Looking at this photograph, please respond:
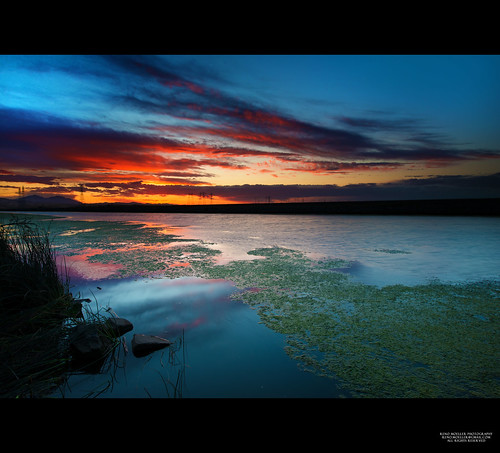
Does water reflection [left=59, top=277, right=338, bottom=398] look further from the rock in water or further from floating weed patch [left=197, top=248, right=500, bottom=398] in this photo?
floating weed patch [left=197, top=248, right=500, bottom=398]

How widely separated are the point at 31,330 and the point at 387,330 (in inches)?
122

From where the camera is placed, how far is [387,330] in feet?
8.02

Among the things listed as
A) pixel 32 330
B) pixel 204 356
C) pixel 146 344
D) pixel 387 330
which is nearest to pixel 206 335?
pixel 204 356

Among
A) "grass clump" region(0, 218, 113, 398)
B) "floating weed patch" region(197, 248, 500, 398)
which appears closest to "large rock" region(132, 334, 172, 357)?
"grass clump" region(0, 218, 113, 398)

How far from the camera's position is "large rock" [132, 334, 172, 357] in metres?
2.16

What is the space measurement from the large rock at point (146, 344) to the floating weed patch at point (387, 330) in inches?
40.5

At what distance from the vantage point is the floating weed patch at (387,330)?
1.75m

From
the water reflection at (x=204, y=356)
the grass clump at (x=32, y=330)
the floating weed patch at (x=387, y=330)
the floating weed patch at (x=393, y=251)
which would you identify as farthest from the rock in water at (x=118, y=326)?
the floating weed patch at (x=393, y=251)

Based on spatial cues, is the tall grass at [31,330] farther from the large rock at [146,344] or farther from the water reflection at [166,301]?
the water reflection at [166,301]

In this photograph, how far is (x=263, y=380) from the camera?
1.85 metres
